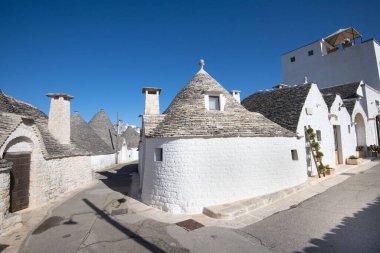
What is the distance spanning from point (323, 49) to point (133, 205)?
32.3 m

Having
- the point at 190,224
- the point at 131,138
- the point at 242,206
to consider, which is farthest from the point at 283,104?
the point at 131,138

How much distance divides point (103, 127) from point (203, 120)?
91.8 feet

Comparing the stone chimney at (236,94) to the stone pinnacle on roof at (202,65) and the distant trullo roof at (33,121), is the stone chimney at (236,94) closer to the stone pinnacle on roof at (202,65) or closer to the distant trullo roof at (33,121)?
the stone pinnacle on roof at (202,65)

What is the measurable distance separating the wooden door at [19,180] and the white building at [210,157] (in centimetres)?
621

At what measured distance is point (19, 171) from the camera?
10.1 meters

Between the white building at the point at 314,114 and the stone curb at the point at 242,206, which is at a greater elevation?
the white building at the point at 314,114

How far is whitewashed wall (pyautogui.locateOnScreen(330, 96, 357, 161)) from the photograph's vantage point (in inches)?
682

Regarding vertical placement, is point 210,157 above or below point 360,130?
below

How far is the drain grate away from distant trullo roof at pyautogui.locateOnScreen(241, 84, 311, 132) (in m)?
8.69

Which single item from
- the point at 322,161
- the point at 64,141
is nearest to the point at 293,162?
the point at 322,161

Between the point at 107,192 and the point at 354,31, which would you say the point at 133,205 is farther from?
the point at 354,31

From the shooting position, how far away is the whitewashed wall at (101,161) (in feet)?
80.5

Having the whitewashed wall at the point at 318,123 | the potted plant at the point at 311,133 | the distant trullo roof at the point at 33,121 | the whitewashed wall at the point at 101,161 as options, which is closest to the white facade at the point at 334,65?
the whitewashed wall at the point at 318,123

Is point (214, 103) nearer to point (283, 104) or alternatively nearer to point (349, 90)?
point (283, 104)
